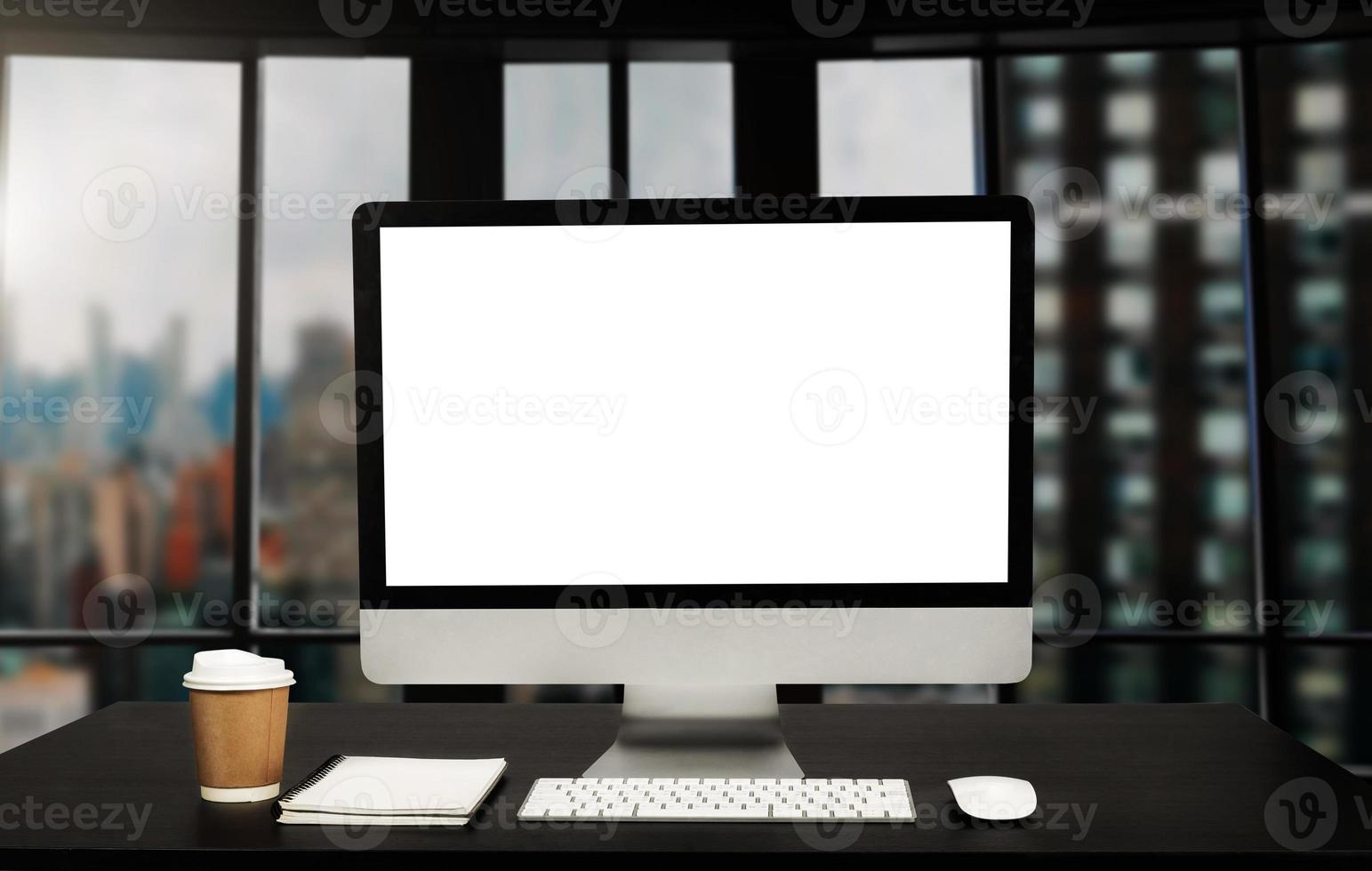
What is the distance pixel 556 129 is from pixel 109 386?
4.35 ft

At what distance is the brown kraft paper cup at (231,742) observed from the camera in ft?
2.97

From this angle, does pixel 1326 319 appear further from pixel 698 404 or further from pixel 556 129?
pixel 698 404

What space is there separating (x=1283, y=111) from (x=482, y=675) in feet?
8.37

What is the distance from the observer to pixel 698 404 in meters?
1.08

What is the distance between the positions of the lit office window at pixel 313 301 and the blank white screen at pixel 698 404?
161cm

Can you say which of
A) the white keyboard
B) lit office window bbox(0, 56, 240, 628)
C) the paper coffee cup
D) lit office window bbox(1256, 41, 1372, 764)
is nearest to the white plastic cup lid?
the paper coffee cup

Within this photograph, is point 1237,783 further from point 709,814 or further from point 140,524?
point 140,524

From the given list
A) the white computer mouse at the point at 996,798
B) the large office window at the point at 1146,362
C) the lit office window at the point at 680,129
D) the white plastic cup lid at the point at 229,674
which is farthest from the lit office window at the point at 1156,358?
the white plastic cup lid at the point at 229,674

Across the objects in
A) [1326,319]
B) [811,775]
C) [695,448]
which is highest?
[1326,319]

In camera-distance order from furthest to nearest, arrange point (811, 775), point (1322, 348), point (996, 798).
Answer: point (1322, 348)
point (811, 775)
point (996, 798)

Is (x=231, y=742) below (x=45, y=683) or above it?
above

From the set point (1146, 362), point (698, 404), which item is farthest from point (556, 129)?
point (698, 404)

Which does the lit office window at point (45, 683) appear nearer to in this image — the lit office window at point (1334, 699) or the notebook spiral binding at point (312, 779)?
the notebook spiral binding at point (312, 779)

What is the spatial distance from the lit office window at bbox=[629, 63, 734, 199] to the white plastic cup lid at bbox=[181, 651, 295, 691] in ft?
6.38
